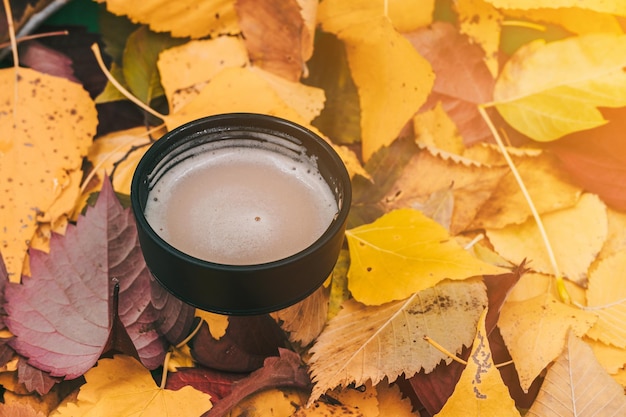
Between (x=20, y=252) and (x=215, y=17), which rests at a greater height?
(x=215, y=17)

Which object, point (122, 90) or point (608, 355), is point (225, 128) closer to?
point (122, 90)

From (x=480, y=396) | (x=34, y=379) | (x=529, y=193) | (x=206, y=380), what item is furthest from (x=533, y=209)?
(x=34, y=379)

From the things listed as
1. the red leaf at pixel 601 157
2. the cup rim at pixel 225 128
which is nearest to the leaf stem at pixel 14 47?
the cup rim at pixel 225 128

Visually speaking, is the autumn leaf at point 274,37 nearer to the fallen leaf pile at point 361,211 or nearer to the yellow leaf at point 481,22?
the fallen leaf pile at point 361,211

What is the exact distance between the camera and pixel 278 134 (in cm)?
59

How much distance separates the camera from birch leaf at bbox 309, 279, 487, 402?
54 centimetres

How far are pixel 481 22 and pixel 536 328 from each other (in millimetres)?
361

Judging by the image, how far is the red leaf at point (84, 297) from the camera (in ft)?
1.87

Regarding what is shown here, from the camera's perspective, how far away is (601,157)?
0.71 metres

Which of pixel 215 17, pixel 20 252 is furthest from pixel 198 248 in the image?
pixel 215 17

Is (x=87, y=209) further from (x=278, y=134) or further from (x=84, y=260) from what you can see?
(x=278, y=134)

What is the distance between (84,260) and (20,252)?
7 centimetres

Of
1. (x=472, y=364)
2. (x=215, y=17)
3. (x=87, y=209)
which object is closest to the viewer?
(x=472, y=364)

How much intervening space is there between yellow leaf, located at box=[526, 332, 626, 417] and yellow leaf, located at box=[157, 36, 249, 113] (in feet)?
1.42
